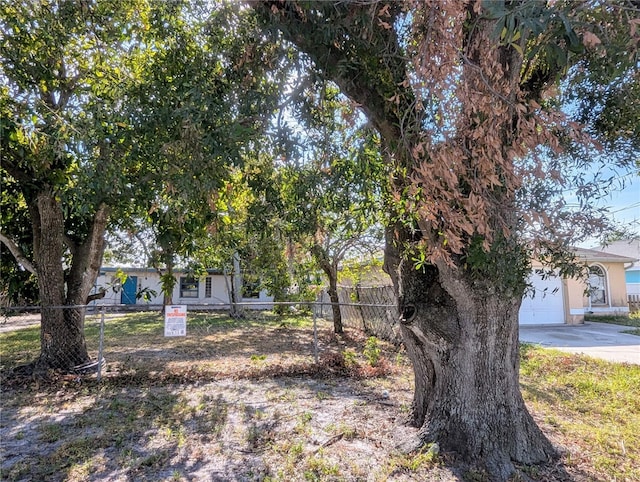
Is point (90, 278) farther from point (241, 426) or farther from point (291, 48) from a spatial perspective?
point (291, 48)

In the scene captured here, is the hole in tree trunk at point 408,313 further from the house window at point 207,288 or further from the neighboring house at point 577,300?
the house window at point 207,288

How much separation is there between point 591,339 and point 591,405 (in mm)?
7153

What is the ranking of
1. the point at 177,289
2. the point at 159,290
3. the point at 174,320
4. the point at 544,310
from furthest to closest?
the point at 159,290, the point at 177,289, the point at 544,310, the point at 174,320

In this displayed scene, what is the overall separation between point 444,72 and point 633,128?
107 inches

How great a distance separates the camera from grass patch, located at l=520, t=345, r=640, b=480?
3.84 metres

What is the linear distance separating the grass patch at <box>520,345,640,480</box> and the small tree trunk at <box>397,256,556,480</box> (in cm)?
56

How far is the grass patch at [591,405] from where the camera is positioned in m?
3.84

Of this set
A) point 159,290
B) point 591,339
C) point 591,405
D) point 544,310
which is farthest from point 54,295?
point 159,290

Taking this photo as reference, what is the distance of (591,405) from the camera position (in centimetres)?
543

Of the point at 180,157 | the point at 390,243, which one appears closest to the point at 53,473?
the point at 180,157

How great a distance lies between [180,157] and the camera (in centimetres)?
359

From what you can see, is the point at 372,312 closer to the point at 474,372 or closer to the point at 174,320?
the point at 174,320

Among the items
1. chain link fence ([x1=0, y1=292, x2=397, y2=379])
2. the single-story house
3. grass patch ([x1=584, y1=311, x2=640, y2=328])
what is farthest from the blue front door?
grass patch ([x1=584, y1=311, x2=640, y2=328])

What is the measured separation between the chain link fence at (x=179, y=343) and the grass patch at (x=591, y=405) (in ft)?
9.41
